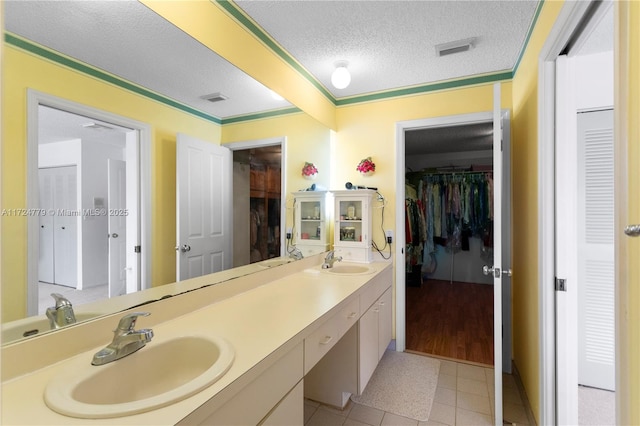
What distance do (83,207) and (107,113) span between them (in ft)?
1.15

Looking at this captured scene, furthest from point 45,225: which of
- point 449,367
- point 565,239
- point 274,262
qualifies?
point 449,367

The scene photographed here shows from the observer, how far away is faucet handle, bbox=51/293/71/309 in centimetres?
94

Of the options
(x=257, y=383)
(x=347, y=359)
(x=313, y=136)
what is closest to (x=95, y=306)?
(x=257, y=383)

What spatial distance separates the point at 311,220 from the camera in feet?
8.48

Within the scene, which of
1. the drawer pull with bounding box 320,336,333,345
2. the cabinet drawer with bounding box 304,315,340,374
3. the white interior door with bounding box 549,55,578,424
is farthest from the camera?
the white interior door with bounding box 549,55,578,424

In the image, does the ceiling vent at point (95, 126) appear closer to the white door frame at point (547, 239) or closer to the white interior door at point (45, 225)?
the white interior door at point (45, 225)

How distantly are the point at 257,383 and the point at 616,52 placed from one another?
4.63 ft

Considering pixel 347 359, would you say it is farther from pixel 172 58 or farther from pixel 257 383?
pixel 172 58

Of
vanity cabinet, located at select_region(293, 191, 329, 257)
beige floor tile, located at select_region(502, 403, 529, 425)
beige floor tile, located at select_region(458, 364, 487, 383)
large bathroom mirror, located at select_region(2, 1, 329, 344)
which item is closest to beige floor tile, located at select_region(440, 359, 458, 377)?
beige floor tile, located at select_region(458, 364, 487, 383)

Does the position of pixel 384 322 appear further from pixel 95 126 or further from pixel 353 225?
pixel 95 126

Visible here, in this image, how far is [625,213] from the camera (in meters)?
0.82

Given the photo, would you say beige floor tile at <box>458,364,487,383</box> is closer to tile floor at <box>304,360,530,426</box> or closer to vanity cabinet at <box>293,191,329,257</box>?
tile floor at <box>304,360,530,426</box>

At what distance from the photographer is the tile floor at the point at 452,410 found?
1.78 meters

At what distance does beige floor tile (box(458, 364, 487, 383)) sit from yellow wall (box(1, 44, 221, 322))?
224 centimetres
